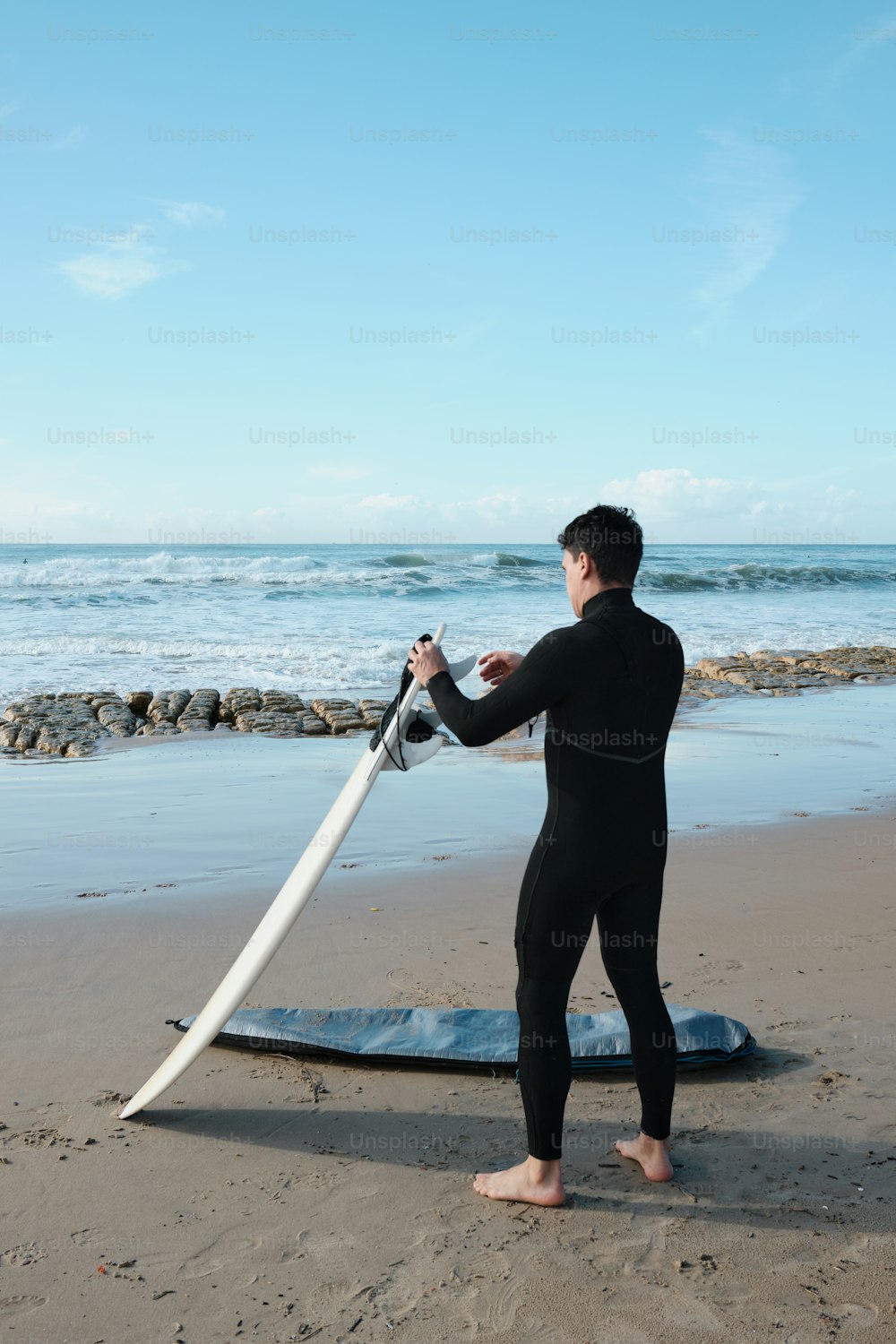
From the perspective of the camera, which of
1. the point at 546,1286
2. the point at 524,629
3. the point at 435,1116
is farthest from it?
the point at 524,629

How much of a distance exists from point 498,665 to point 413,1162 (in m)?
1.31

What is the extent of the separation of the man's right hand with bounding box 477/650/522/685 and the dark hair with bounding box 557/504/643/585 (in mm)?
335

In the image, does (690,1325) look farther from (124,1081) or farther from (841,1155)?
(124,1081)

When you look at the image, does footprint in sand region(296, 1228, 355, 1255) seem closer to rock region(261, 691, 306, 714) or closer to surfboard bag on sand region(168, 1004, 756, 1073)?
surfboard bag on sand region(168, 1004, 756, 1073)

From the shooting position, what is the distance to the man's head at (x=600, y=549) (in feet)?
8.08

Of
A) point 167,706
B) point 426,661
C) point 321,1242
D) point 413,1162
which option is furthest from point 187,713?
point 321,1242

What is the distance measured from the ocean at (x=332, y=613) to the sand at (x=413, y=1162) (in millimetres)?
8918

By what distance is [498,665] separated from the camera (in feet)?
8.93

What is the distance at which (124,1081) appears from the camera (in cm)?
307

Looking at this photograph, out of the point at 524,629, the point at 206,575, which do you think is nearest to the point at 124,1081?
the point at 524,629

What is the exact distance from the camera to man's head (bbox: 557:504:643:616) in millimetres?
2463

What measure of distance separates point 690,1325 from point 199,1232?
43.3 inches

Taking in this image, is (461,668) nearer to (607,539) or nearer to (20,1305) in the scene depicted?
(607,539)

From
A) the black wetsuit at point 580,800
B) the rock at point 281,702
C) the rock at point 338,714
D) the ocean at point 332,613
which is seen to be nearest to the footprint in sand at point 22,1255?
the black wetsuit at point 580,800
